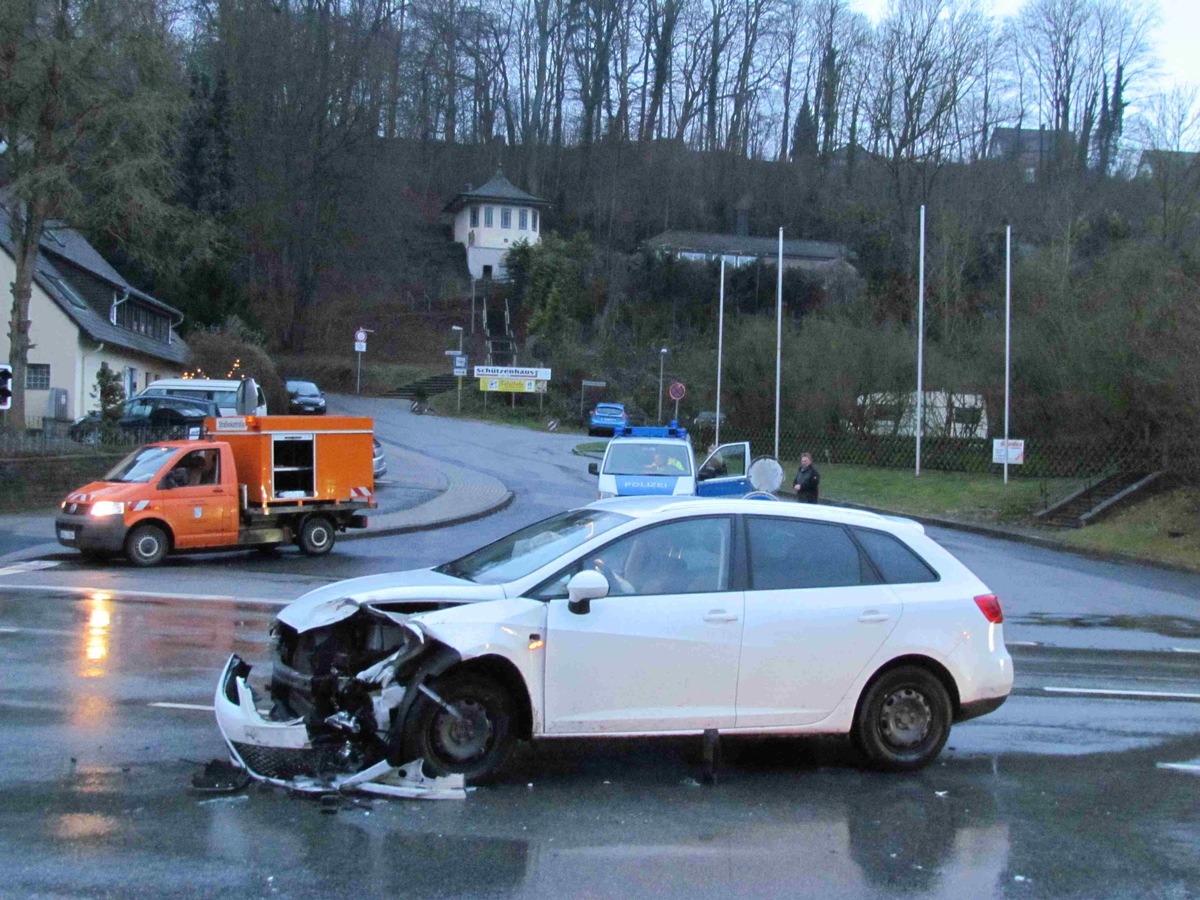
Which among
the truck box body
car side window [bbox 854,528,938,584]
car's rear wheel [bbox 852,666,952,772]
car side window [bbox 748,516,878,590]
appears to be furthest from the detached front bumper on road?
the truck box body

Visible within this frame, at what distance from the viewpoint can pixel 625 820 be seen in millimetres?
6156

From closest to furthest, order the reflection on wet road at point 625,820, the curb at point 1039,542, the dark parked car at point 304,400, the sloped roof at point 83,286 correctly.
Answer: the reflection on wet road at point 625,820
the curb at point 1039,542
the sloped roof at point 83,286
the dark parked car at point 304,400

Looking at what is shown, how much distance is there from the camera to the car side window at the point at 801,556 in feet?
23.0

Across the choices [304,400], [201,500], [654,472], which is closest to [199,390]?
[304,400]

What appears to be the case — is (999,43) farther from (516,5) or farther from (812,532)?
(812,532)

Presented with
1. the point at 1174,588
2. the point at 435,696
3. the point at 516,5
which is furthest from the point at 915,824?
the point at 516,5

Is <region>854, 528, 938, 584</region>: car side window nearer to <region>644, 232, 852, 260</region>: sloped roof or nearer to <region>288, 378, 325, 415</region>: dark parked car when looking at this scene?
<region>288, 378, 325, 415</region>: dark parked car

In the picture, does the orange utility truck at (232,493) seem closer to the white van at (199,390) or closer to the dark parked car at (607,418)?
the white van at (199,390)

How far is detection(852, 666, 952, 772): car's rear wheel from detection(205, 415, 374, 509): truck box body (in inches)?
501

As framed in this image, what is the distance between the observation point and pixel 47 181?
24375mm

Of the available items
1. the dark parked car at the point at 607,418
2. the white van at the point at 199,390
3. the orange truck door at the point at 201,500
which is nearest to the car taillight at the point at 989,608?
the orange truck door at the point at 201,500

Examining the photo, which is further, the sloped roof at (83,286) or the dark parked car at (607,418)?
the dark parked car at (607,418)

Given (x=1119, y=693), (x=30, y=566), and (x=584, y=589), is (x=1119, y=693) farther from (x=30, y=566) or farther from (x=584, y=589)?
(x=30, y=566)

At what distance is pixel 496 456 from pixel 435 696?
3435cm
